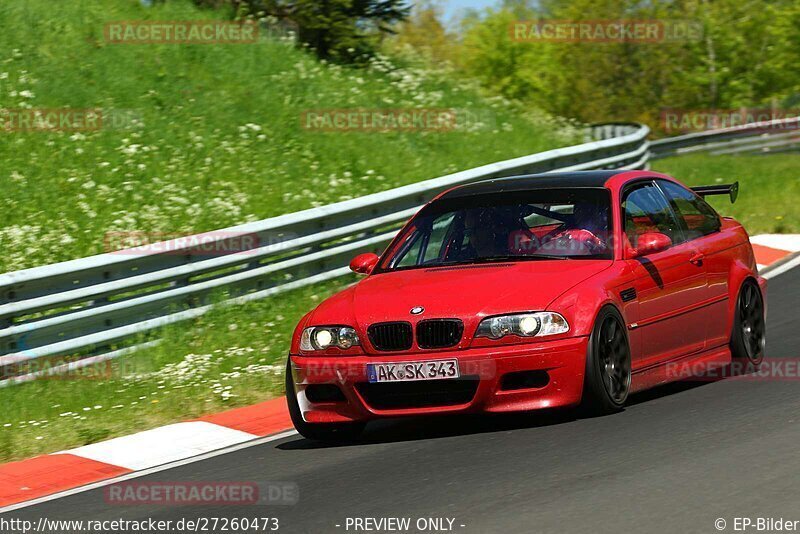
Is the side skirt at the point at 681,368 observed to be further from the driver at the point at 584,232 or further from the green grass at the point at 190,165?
the green grass at the point at 190,165

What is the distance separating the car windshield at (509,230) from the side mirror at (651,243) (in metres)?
0.17

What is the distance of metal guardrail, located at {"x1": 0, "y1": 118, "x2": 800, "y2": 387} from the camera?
10.3 meters

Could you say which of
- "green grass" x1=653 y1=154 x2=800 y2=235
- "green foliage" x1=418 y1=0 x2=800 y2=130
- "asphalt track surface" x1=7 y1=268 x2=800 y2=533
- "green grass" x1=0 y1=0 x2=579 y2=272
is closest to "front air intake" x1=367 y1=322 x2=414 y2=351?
"asphalt track surface" x1=7 y1=268 x2=800 y2=533

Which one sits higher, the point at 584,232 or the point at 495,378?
the point at 584,232

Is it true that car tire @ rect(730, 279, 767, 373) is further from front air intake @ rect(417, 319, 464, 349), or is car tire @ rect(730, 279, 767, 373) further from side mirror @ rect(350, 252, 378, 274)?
front air intake @ rect(417, 319, 464, 349)

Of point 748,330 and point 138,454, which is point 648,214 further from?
point 138,454

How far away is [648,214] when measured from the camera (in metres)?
8.91

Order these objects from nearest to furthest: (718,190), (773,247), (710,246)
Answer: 1. (710,246)
2. (718,190)
3. (773,247)

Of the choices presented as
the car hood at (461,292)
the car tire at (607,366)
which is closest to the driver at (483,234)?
the car hood at (461,292)

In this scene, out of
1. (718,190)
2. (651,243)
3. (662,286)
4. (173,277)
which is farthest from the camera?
(173,277)

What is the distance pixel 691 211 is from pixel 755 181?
1407 centimetres

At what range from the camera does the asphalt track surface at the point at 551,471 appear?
5617mm

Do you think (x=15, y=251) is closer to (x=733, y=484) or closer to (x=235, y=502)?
(x=235, y=502)

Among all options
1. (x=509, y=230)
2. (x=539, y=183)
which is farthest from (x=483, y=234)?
(x=539, y=183)
